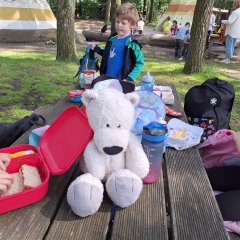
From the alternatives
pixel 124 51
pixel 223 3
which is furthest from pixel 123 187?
pixel 223 3

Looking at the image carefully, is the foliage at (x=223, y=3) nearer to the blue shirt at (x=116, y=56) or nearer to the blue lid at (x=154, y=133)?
the blue shirt at (x=116, y=56)

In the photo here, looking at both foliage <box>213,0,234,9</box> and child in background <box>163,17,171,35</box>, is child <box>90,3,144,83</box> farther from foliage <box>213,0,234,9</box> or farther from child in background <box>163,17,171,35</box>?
foliage <box>213,0,234,9</box>

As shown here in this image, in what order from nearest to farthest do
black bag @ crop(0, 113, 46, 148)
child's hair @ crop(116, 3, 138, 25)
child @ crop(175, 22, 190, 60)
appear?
black bag @ crop(0, 113, 46, 148), child's hair @ crop(116, 3, 138, 25), child @ crop(175, 22, 190, 60)

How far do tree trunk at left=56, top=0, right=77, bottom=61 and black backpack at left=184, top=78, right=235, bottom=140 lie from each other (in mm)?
5400

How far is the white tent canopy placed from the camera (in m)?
11.4

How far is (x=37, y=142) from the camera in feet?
6.21

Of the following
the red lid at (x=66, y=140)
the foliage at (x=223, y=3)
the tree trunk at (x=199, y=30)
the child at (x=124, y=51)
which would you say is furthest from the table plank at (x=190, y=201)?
the foliage at (x=223, y=3)

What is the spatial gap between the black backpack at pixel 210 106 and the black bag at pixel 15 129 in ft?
4.57

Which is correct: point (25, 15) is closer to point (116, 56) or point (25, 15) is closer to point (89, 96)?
point (116, 56)

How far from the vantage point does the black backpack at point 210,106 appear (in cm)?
282

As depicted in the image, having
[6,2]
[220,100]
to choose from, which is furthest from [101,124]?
[6,2]

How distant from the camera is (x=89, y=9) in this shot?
83.2 feet


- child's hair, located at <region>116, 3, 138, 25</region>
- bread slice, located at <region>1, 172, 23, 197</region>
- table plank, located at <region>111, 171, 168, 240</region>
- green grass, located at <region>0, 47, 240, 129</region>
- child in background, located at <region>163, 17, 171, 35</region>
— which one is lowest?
green grass, located at <region>0, 47, 240, 129</region>

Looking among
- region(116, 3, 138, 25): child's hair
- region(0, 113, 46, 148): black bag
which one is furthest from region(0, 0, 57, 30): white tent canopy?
region(0, 113, 46, 148): black bag
